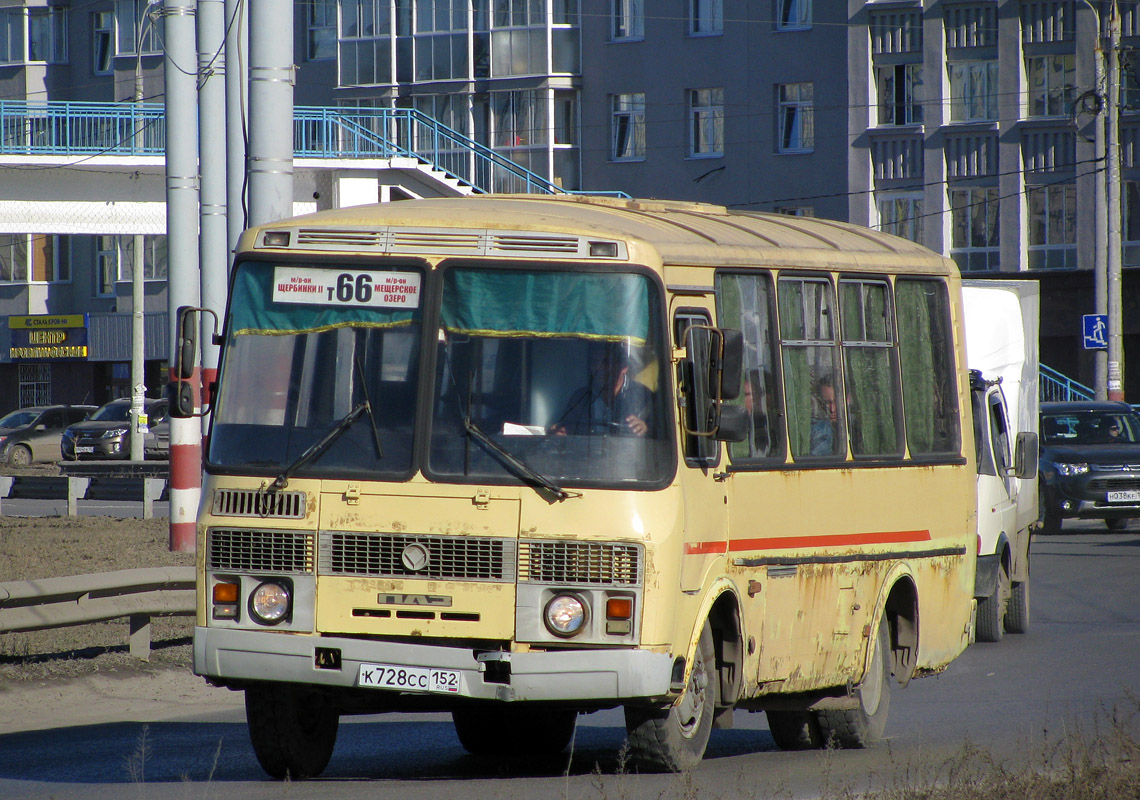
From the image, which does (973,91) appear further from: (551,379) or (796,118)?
(551,379)

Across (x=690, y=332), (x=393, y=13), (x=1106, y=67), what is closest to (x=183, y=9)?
(x=690, y=332)

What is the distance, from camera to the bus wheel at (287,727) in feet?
26.4

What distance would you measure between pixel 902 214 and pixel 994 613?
114 feet

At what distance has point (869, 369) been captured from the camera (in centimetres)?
959

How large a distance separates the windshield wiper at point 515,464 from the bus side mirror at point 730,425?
715 millimetres

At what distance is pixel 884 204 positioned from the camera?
160 feet

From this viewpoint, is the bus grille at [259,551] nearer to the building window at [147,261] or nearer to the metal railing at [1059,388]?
the metal railing at [1059,388]

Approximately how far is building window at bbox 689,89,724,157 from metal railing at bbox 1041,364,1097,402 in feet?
39.0

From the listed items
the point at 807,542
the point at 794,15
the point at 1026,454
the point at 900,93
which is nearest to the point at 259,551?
the point at 807,542

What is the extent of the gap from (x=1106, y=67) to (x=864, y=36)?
12.6 meters

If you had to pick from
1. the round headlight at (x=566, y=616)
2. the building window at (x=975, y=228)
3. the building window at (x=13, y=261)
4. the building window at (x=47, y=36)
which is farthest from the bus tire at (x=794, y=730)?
the building window at (x=47, y=36)

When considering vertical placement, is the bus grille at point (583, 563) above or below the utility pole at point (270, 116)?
below

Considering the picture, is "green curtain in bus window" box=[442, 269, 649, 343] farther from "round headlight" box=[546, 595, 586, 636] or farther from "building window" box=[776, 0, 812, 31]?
"building window" box=[776, 0, 812, 31]

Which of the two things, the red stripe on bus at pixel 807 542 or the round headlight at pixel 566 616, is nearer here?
the round headlight at pixel 566 616
